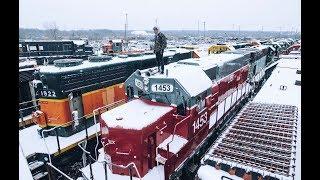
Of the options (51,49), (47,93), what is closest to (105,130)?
(47,93)

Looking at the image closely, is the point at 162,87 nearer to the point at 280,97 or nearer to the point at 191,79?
the point at 191,79

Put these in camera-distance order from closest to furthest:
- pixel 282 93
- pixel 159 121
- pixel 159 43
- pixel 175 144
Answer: pixel 159 121 → pixel 175 144 → pixel 159 43 → pixel 282 93

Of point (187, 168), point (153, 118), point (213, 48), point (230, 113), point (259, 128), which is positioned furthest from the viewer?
point (213, 48)

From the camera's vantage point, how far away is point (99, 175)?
738cm

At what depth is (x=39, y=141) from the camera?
9703mm

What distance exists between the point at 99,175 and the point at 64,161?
263 centimetres

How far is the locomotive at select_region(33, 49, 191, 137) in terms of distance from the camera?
9.77 m

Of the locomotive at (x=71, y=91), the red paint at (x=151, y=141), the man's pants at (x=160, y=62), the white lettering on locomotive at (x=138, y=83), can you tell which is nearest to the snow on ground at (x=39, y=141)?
the locomotive at (x=71, y=91)

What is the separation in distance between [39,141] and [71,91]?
2234 mm

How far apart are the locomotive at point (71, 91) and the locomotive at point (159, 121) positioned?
216 centimetres

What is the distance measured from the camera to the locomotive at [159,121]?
6.98m

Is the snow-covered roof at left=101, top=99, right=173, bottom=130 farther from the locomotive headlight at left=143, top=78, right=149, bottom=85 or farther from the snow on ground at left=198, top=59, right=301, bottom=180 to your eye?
the snow on ground at left=198, top=59, right=301, bottom=180
